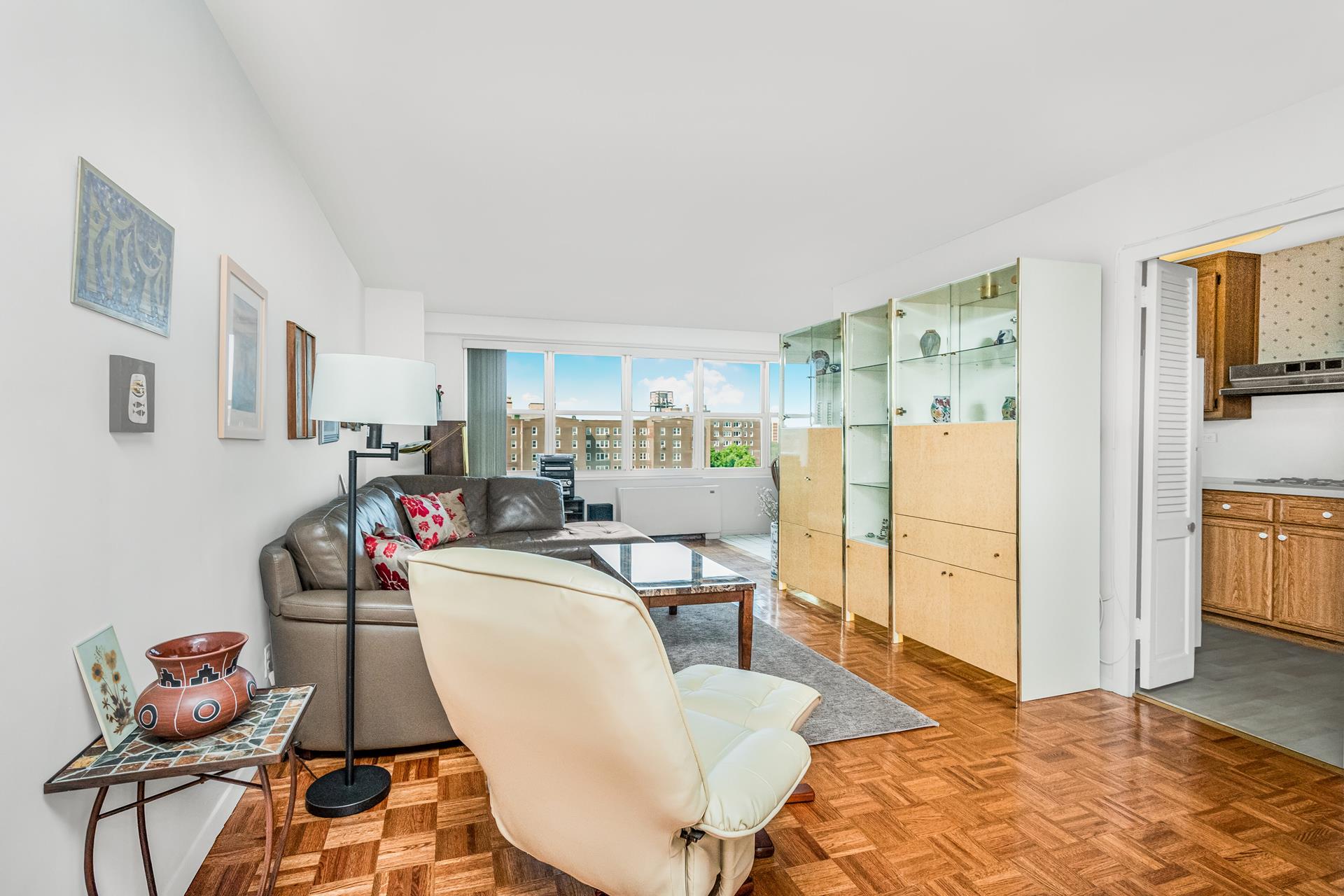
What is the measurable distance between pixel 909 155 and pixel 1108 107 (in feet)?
2.50

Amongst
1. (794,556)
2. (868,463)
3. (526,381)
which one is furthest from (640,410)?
(868,463)

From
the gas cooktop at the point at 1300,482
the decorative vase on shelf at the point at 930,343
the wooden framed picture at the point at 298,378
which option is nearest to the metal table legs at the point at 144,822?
the wooden framed picture at the point at 298,378

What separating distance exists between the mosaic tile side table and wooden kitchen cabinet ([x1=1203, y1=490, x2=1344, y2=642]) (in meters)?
5.00

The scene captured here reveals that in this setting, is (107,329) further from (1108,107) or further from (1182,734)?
(1182,734)

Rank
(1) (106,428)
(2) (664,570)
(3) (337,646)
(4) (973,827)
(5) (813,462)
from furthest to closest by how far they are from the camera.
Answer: (5) (813,462)
(2) (664,570)
(3) (337,646)
(4) (973,827)
(1) (106,428)

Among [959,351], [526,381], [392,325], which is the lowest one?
[959,351]

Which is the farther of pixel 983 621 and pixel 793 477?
pixel 793 477

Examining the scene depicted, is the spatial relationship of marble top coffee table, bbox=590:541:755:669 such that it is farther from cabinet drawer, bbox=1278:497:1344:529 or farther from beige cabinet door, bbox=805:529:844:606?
cabinet drawer, bbox=1278:497:1344:529

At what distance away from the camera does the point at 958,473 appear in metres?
3.50

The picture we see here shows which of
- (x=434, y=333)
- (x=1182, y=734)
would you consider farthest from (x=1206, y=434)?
(x=434, y=333)

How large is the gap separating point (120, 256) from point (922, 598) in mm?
3709

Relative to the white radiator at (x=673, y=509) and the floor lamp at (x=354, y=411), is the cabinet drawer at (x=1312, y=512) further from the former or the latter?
the white radiator at (x=673, y=509)

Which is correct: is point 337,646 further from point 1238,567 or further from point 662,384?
point 662,384

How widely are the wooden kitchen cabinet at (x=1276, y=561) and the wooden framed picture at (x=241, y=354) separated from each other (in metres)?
5.31
